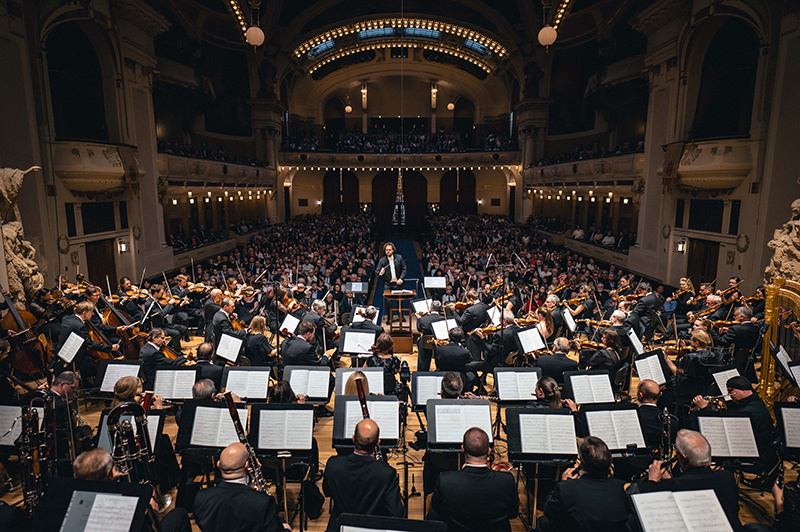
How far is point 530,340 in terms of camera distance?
21.1 ft

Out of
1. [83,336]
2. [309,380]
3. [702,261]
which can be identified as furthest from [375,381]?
[702,261]

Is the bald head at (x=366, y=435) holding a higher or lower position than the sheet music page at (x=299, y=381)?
higher

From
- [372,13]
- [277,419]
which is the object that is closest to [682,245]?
[277,419]

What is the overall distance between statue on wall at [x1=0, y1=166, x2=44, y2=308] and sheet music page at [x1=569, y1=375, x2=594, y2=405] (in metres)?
9.77

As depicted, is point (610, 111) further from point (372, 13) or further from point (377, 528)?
point (377, 528)

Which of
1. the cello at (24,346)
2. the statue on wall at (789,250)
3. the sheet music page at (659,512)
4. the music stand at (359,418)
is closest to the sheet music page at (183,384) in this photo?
the music stand at (359,418)

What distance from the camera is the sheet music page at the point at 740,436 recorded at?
4.11 m

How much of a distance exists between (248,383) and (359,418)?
168 centimetres

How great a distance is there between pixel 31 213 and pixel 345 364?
8.55 m

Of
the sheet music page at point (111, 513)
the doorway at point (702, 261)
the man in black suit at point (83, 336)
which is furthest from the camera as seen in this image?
the doorway at point (702, 261)

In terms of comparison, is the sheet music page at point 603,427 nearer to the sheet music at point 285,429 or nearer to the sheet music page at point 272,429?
the sheet music at point 285,429

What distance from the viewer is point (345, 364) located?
346 inches

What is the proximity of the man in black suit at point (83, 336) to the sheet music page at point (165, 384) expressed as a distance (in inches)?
78.2

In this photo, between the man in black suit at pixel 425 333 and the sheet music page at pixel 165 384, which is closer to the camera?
the sheet music page at pixel 165 384
